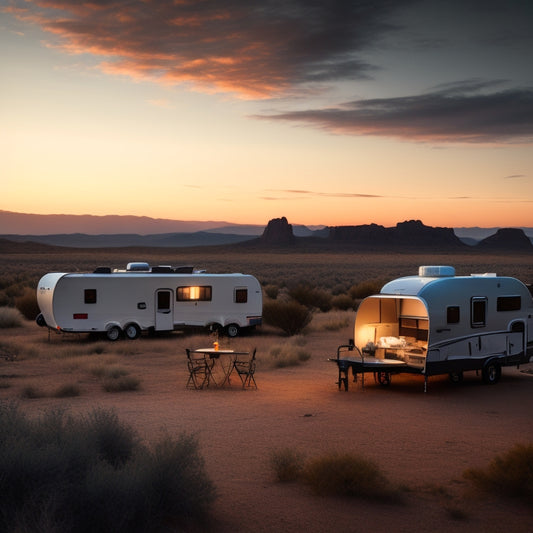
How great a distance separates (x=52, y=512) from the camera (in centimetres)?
493

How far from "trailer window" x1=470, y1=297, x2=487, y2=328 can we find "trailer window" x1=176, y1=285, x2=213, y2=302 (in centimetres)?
983

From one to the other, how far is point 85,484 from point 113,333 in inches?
607

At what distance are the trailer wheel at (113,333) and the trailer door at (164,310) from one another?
1201mm

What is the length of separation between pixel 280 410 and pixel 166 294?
411 inches

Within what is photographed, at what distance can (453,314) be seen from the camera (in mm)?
13469

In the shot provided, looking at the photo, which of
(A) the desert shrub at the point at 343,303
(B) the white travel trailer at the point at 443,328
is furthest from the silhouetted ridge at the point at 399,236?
(B) the white travel trailer at the point at 443,328

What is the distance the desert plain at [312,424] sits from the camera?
21.8 feet

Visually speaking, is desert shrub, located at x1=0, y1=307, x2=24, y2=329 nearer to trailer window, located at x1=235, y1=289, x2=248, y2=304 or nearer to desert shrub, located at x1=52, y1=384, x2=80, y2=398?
trailer window, located at x1=235, y1=289, x2=248, y2=304

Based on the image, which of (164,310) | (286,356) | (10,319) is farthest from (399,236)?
(286,356)

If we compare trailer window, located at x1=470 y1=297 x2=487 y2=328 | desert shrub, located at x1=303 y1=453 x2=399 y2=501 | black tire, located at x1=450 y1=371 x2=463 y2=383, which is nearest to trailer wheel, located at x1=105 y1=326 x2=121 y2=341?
black tire, located at x1=450 y1=371 x2=463 y2=383

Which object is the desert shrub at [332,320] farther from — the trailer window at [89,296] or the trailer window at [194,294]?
the trailer window at [89,296]

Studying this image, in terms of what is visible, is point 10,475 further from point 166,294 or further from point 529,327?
point 166,294

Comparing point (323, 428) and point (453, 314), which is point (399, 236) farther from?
point (323, 428)

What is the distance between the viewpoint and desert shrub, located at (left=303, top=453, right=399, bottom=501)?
23.3 ft
